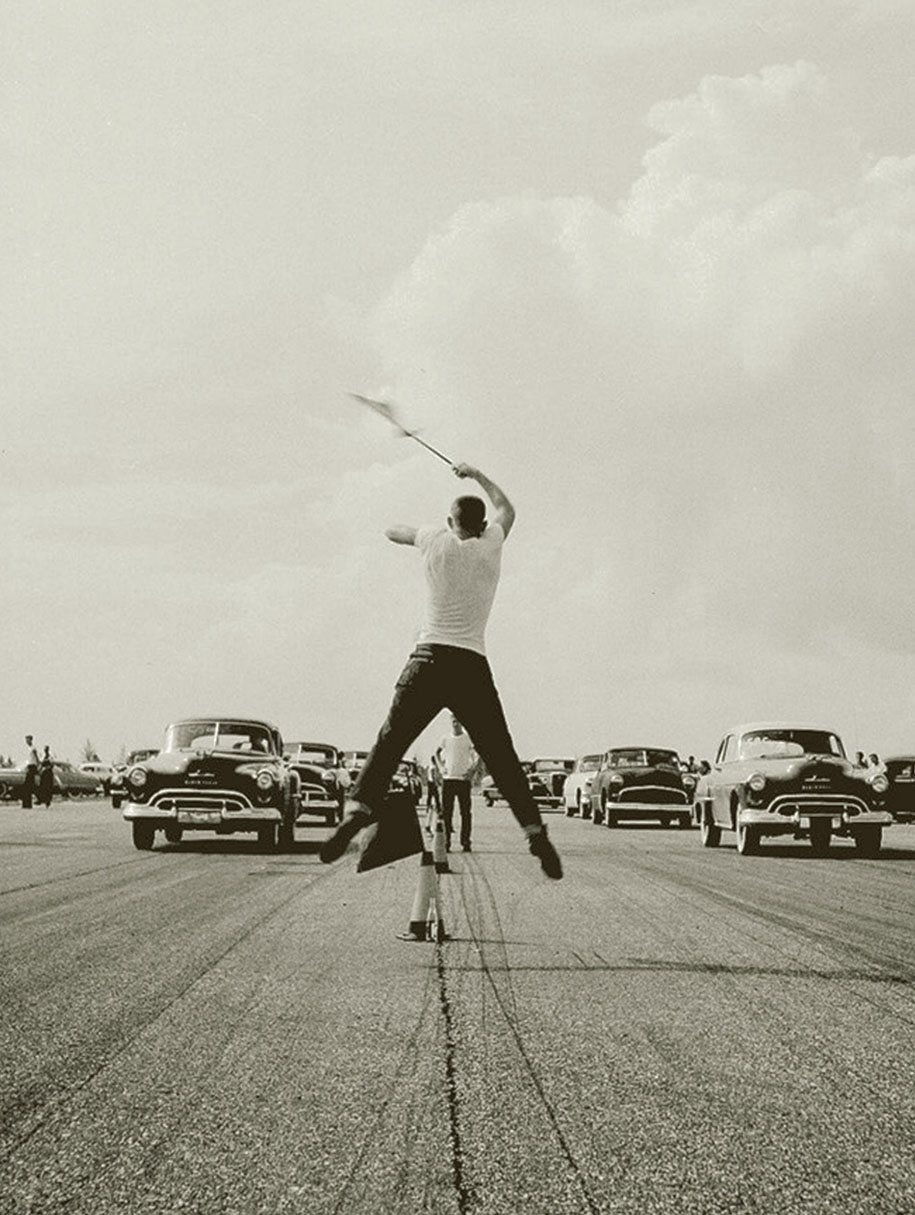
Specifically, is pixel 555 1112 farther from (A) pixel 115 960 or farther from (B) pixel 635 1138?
(A) pixel 115 960

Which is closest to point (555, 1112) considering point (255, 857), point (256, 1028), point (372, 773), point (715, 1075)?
point (715, 1075)

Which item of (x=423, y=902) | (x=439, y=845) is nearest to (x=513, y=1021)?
(x=423, y=902)

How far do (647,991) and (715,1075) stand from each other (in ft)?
5.91

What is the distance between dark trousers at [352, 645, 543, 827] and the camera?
6230 mm

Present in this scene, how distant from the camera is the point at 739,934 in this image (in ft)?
29.4

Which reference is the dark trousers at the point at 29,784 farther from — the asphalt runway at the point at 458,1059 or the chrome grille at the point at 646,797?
the asphalt runway at the point at 458,1059

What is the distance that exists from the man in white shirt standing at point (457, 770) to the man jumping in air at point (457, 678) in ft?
34.0

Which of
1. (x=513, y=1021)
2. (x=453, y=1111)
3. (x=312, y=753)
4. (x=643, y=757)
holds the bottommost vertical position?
(x=453, y=1111)

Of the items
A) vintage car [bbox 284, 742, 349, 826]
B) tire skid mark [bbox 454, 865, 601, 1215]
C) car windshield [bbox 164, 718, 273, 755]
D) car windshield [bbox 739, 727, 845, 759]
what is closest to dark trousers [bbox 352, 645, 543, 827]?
tire skid mark [bbox 454, 865, 601, 1215]

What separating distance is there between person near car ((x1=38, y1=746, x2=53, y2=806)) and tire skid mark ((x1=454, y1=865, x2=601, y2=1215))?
3101 cm

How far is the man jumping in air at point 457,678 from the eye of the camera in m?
6.24

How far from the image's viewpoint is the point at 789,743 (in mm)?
20297

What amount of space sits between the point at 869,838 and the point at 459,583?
14.3 meters

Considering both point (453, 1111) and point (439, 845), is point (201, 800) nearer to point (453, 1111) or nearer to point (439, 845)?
point (439, 845)
